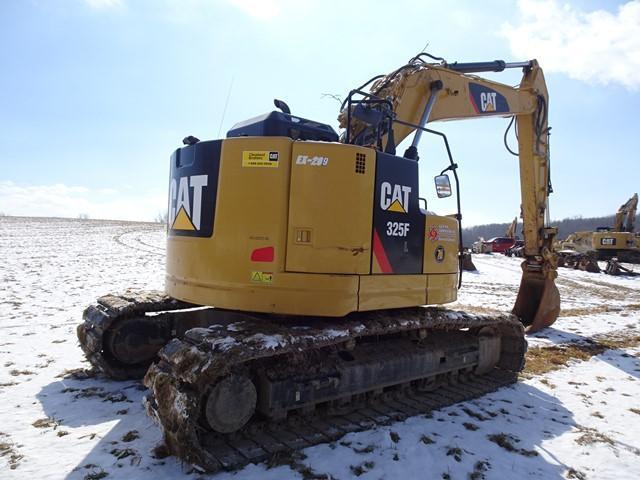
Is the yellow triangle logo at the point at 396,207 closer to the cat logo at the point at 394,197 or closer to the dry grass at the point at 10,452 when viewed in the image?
the cat logo at the point at 394,197

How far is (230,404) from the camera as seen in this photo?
12.2ft

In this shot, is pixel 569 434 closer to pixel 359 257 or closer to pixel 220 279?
pixel 359 257

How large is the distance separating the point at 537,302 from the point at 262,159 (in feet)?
24.3

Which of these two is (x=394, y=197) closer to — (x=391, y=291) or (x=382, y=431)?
(x=391, y=291)

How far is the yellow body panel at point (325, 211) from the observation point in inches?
165

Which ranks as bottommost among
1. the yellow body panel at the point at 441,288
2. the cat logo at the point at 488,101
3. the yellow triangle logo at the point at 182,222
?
the yellow body panel at the point at 441,288

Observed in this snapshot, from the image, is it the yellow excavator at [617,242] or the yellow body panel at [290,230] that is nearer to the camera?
the yellow body panel at [290,230]

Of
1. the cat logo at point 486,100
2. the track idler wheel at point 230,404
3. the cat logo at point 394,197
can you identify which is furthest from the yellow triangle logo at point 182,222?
the cat logo at point 486,100

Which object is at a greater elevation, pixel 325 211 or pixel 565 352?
pixel 325 211

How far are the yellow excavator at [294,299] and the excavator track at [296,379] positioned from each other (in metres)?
0.01

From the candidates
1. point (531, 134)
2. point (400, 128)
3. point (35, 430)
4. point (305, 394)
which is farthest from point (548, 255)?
point (35, 430)

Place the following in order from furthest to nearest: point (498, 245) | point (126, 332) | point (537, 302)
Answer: point (498, 245)
point (537, 302)
point (126, 332)

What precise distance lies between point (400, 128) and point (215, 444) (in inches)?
179

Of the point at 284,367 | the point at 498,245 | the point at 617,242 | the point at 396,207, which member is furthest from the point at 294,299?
the point at 498,245
